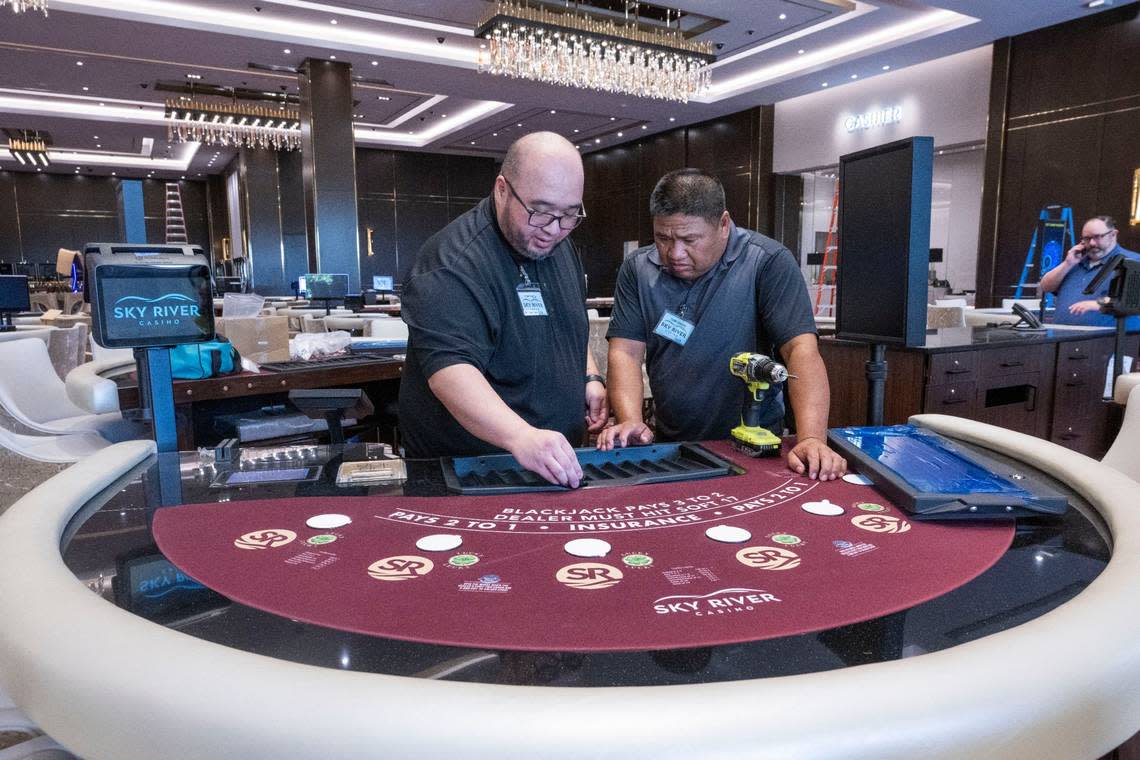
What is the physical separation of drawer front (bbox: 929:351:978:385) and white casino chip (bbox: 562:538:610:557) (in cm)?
301

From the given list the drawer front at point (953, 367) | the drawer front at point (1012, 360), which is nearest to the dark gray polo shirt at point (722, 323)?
the drawer front at point (953, 367)

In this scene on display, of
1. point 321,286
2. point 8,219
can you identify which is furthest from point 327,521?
point 8,219

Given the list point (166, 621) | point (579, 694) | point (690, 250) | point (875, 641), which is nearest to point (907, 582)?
point (875, 641)

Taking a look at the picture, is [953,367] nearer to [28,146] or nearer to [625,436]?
[625,436]

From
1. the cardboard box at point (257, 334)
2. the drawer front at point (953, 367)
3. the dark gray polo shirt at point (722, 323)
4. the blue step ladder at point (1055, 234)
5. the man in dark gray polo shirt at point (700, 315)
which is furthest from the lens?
the blue step ladder at point (1055, 234)

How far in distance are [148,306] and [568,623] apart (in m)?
1.16

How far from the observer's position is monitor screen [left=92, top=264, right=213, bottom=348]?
4.82 feet

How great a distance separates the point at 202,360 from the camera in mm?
2617

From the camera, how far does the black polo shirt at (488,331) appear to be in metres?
1.66

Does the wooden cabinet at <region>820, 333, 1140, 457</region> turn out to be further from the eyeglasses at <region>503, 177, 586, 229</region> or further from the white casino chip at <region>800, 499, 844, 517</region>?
the white casino chip at <region>800, 499, 844, 517</region>

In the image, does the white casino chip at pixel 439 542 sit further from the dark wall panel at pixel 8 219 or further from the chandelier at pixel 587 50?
the dark wall panel at pixel 8 219

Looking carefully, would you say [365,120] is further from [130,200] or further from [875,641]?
[875,641]

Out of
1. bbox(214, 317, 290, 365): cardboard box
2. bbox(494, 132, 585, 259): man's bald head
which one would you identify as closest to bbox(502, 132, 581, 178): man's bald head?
bbox(494, 132, 585, 259): man's bald head

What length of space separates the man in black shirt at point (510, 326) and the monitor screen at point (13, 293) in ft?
15.0
